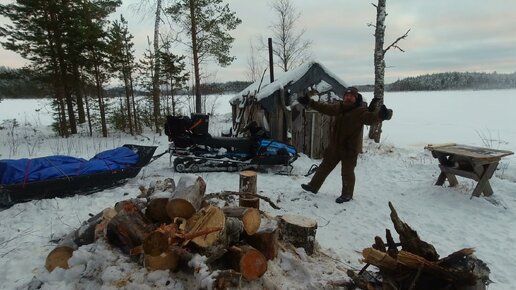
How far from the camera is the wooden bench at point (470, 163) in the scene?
17.3 ft

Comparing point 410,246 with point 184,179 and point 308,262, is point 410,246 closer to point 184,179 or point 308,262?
point 308,262

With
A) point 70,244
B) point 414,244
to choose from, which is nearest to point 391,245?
point 414,244

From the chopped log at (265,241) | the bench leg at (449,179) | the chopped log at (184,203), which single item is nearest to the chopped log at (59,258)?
the chopped log at (184,203)

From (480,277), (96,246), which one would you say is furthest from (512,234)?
(96,246)

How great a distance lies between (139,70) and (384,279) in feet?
46.1

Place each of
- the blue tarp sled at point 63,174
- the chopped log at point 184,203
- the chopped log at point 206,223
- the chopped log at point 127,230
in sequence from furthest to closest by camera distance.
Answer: the blue tarp sled at point 63,174
the chopped log at point 184,203
the chopped log at point 127,230
the chopped log at point 206,223

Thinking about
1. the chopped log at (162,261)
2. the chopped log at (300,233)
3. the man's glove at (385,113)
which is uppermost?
the man's glove at (385,113)

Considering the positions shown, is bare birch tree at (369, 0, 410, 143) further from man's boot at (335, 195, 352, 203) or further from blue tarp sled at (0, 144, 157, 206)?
blue tarp sled at (0, 144, 157, 206)

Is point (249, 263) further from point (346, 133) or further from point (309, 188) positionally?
point (346, 133)

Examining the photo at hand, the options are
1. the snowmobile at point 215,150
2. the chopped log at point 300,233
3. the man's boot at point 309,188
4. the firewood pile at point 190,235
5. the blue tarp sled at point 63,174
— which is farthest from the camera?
the snowmobile at point 215,150

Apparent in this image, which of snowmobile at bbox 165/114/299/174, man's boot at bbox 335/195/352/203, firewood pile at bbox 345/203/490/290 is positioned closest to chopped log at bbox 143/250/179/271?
firewood pile at bbox 345/203/490/290

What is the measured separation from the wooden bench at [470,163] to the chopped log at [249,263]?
14.5ft

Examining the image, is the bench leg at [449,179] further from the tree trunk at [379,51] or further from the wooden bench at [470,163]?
Answer: the tree trunk at [379,51]

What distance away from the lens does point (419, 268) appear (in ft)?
7.92
